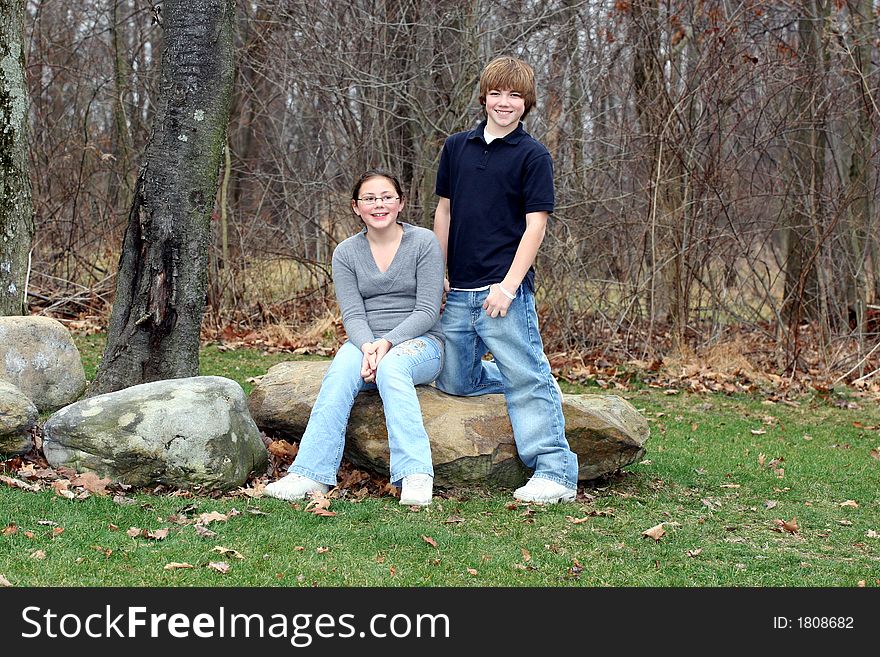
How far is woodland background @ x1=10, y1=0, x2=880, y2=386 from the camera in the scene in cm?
1058

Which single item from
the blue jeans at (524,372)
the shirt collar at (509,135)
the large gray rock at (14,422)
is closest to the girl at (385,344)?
the blue jeans at (524,372)

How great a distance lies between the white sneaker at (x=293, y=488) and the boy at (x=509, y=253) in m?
1.03

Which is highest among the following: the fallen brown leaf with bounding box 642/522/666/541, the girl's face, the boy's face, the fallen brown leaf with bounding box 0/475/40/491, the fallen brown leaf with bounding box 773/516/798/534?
the boy's face

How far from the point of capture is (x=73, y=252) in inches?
479

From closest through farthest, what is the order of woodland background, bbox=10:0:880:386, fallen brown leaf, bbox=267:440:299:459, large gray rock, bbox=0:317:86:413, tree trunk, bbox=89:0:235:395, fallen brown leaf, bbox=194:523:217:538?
fallen brown leaf, bbox=194:523:217:538
fallen brown leaf, bbox=267:440:299:459
tree trunk, bbox=89:0:235:395
large gray rock, bbox=0:317:86:413
woodland background, bbox=10:0:880:386

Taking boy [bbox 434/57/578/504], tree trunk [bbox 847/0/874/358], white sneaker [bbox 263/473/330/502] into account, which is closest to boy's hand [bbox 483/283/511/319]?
boy [bbox 434/57/578/504]

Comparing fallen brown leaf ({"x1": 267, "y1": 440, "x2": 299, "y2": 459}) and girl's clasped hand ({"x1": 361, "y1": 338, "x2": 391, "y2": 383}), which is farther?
fallen brown leaf ({"x1": 267, "y1": 440, "x2": 299, "y2": 459})

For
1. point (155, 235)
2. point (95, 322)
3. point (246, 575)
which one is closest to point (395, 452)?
point (246, 575)

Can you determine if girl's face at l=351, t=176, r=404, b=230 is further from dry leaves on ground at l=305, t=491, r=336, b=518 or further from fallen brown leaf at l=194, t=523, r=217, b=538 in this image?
fallen brown leaf at l=194, t=523, r=217, b=538

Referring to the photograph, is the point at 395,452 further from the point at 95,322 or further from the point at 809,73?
the point at 809,73

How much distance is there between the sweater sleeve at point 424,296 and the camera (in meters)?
5.05

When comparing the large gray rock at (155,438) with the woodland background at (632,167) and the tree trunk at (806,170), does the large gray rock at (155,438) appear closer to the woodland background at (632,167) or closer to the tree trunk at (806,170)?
the woodland background at (632,167)

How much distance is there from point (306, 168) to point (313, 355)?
3.14 meters

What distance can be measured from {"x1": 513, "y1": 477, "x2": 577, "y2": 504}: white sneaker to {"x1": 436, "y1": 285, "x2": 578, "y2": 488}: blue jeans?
0.11 ft
